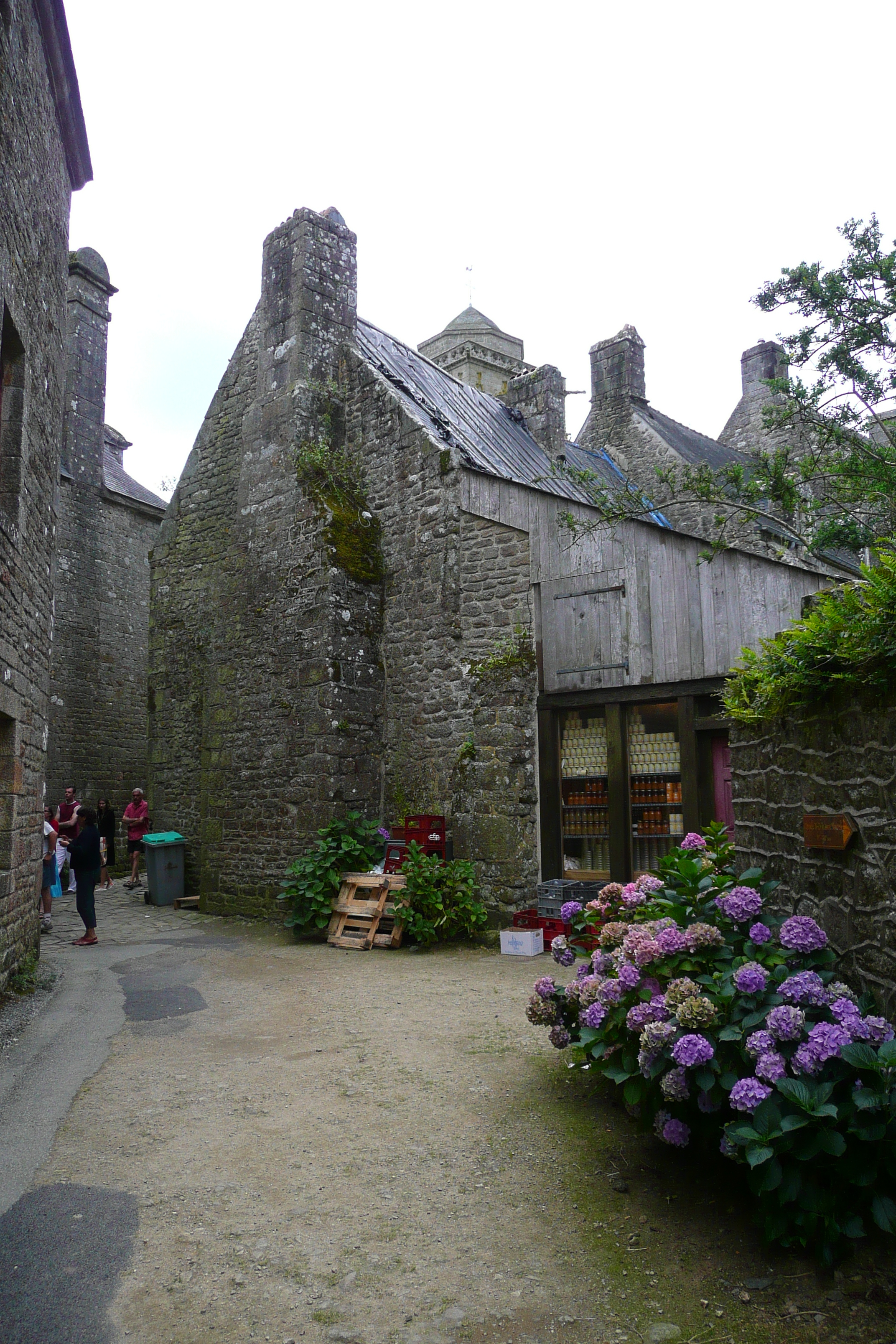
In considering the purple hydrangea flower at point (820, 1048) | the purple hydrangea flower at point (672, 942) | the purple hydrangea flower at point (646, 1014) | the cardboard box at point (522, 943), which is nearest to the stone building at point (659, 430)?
the cardboard box at point (522, 943)

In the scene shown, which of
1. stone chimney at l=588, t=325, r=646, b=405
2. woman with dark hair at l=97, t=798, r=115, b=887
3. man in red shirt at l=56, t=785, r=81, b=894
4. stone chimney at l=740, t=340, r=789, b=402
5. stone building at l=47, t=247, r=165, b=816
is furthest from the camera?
stone chimney at l=740, t=340, r=789, b=402

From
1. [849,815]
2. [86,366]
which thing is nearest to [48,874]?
[849,815]

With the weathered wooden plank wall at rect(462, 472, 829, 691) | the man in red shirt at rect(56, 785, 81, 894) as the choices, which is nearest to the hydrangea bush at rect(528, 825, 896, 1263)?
the weathered wooden plank wall at rect(462, 472, 829, 691)

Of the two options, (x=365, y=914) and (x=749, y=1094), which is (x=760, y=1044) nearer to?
(x=749, y=1094)

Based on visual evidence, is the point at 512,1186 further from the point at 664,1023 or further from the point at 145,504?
the point at 145,504

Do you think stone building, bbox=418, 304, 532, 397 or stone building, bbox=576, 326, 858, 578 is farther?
stone building, bbox=418, 304, 532, 397

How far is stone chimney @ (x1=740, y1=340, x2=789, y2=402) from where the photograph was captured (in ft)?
63.3

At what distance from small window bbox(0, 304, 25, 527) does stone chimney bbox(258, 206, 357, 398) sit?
15.1 feet

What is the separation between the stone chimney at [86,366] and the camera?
15.9 meters

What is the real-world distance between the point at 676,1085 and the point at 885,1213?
655 millimetres

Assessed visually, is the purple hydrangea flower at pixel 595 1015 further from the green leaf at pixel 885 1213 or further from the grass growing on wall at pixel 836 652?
the grass growing on wall at pixel 836 652

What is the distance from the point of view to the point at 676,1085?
2.84 metres

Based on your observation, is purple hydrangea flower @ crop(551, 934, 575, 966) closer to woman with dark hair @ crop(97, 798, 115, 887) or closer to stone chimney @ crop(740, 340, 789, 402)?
woman with dark hair @ crop(97, 798, 115, 887)

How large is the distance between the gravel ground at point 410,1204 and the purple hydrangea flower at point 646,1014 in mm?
607
